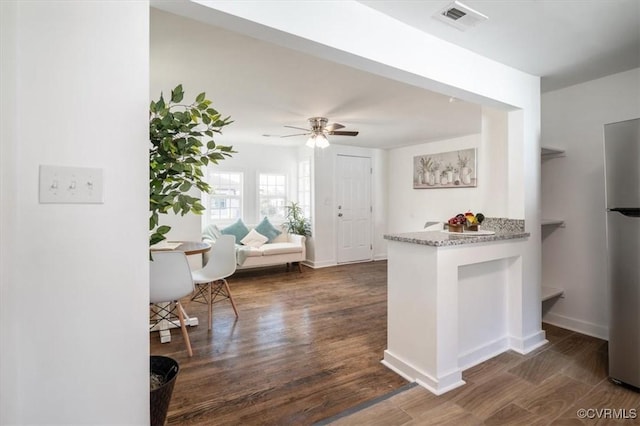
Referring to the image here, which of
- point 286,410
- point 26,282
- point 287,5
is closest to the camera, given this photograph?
point 26,282

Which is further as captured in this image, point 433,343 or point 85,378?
point 433,343

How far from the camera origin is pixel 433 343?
207cm

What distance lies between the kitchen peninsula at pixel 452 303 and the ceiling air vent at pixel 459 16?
1.31 metres

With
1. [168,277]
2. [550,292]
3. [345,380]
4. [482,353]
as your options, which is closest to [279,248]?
[168,277]

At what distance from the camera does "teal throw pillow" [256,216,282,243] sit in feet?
19.0

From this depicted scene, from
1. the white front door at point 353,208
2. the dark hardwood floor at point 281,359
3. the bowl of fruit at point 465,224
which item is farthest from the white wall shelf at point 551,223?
the white front door at point 353,208

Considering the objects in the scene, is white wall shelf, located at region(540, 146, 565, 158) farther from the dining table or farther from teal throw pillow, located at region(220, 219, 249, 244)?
teal throw pillow, located at region(220, 219, 249, 244)

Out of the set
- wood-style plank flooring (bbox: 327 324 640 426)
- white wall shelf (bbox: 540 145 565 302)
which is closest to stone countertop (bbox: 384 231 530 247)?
white wall shelf (bbox: 540 145 565 302)

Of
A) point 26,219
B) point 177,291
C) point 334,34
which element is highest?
point 334,34

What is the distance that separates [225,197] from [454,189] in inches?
157

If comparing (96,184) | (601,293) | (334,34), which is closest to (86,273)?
(96,184)

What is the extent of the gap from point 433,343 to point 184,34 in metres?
2.51

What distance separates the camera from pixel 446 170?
5449 millimetres

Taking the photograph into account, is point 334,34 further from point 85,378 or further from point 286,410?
point 286,410
